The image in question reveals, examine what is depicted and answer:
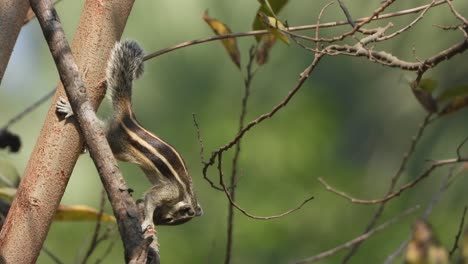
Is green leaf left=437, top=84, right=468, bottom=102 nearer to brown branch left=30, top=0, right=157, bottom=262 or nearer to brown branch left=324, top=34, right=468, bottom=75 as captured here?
brown branch left=324, top=34, right=468, bottom=75

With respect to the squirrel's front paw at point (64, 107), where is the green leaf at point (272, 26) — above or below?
above

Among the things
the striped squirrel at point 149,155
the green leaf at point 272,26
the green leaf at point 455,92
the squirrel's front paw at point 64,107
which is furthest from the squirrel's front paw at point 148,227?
the green leaf at point 455,92

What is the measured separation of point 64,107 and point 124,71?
0.41 m

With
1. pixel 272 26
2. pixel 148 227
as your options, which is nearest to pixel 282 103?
pixel 272 26

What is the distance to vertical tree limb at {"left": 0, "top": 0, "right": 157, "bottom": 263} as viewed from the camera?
1176 mm

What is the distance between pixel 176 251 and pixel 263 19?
1.37 metres

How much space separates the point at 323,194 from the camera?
2715mm

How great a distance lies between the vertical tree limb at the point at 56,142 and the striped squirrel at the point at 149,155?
0.67 feet

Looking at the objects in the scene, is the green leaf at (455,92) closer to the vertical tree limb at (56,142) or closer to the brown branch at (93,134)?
the vertical tree limb at (56,142)

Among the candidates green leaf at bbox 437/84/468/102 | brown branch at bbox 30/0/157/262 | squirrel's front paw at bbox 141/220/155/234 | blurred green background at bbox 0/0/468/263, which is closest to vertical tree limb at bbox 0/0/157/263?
brown branch at bbox 30/0/157/262

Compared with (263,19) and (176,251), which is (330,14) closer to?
(176,251)

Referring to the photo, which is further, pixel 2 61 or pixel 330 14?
pixel 330 14

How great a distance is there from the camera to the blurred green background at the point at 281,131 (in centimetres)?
264

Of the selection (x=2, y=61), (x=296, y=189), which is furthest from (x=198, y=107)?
(x=2, y=61)
